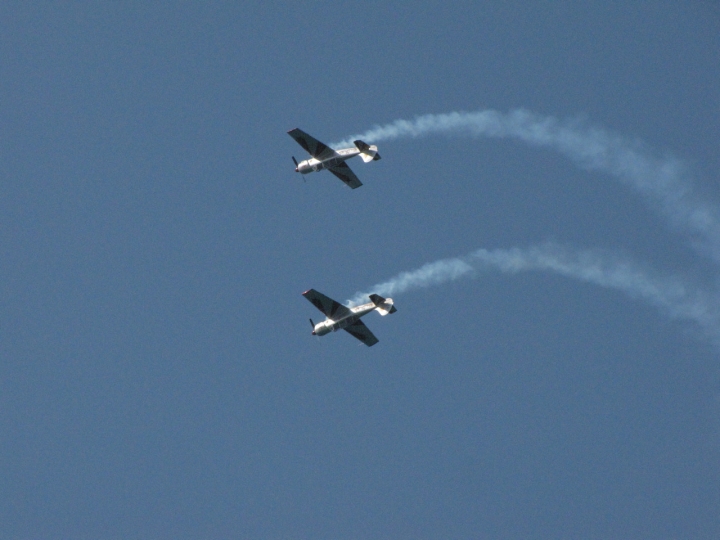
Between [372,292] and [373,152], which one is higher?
[373,152]

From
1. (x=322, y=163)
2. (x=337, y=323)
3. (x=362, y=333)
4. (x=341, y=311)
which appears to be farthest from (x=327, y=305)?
(x=322, y=163)

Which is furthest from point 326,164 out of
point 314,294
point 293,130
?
point 314,294

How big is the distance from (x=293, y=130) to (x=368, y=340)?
11.3 meters

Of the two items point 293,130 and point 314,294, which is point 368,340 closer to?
point 314,294

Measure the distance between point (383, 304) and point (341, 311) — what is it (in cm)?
232

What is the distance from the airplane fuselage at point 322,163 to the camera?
240 ft

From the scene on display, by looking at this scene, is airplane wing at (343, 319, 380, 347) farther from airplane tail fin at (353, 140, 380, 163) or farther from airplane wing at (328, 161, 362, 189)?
airplane tail fin at (353, 140, 380, 163)

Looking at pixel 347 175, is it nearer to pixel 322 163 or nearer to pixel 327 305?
pixel 322 163

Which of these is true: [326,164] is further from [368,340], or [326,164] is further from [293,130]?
[368,340]

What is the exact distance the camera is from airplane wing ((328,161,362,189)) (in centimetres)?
7412

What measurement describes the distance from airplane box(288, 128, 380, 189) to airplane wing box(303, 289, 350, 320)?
7207 mm

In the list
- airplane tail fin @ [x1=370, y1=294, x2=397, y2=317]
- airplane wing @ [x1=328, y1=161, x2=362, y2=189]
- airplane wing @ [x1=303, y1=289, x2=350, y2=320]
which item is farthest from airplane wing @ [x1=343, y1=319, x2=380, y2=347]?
airplane wing @ [x1=328, y1=161, x2=362, y2=189]

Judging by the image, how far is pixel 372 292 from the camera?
7044cm

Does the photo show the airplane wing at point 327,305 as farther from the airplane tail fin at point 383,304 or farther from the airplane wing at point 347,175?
the airplane wing at point 347,175
